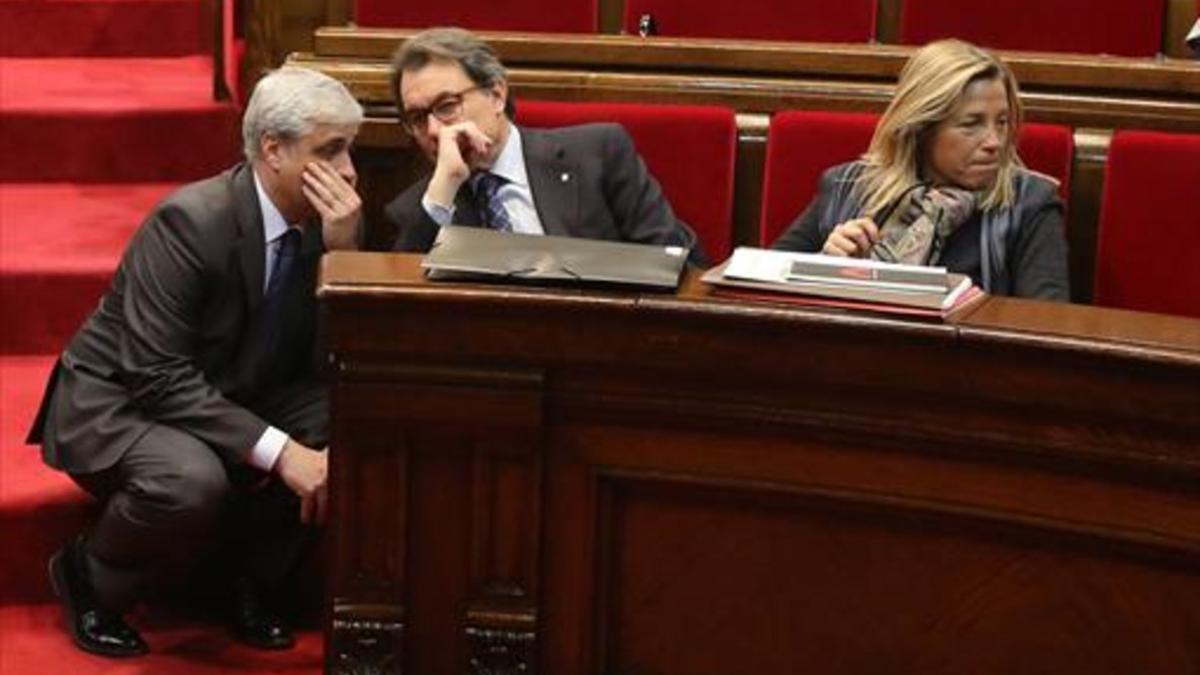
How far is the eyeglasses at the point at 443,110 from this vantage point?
1.33 metres

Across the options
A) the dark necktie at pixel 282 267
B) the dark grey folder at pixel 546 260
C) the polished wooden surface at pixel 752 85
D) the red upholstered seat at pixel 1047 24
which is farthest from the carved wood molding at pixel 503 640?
the red upholstered seat at pixel 1047 24

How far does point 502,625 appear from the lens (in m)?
1.02

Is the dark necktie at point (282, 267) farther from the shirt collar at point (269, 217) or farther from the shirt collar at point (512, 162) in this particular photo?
the shirt collar at point (512, 162)

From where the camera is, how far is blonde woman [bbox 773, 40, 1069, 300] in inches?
51.7

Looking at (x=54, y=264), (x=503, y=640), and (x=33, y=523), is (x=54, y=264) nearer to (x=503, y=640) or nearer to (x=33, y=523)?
(x=33, y=523)

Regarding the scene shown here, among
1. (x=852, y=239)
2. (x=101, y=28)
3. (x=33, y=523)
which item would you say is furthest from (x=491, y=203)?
(x=101, y=28)

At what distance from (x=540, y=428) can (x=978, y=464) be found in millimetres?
203

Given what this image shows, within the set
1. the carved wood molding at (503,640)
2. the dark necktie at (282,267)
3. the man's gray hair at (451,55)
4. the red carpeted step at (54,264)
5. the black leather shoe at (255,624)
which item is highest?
the man's gray hair at (451,55)

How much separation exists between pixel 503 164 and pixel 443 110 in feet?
0.20

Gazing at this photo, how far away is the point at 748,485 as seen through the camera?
100cm

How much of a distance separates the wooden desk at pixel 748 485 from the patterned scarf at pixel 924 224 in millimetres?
324

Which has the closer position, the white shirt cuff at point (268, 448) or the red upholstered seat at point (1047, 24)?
the white shirt cuff at point (268, 448)

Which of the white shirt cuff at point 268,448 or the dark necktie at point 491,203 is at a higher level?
the dark necktie at point 491,203

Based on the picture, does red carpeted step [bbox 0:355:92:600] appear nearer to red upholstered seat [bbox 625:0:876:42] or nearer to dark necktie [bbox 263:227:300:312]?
dark necktie [bbox 263:227:300:312]
